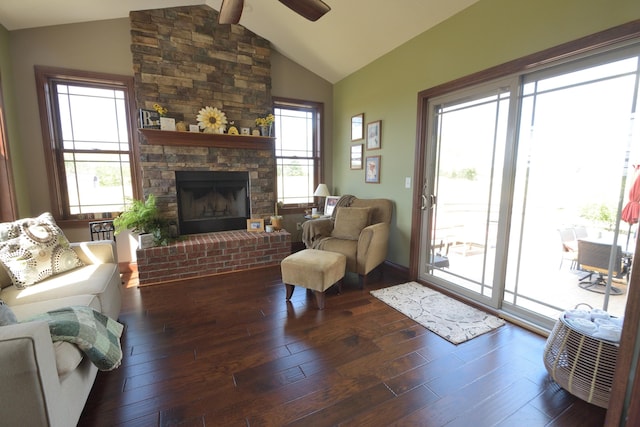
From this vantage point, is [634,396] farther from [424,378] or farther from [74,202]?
[74,202]

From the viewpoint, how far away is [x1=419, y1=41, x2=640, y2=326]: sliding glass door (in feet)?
5.96

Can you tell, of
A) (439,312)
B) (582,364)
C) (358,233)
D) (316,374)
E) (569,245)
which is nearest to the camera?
(582,364)

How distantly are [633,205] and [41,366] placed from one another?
308 cm

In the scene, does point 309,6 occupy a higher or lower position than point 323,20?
lower

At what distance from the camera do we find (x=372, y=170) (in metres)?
3.75

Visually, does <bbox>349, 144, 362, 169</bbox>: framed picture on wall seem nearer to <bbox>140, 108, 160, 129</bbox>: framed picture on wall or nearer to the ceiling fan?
the ceiling fan

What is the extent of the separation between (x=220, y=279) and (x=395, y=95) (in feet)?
9.94

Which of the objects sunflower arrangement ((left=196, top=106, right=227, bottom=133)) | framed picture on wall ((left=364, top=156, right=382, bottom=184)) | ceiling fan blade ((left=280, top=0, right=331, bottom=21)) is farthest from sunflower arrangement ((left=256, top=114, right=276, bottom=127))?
ceiling fan blade ((left=280, top=0, right=331, bottom=21))

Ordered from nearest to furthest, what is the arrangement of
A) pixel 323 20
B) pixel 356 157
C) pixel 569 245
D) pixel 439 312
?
1. pixel 569 245
2. pixel 439 312
3. pixel 323 20
4. pixel 356 157

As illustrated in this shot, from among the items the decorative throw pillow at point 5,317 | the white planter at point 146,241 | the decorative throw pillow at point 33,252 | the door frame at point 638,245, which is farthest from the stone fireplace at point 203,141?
the decorative throw pillow at point 5,317

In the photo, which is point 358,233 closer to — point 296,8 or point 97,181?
point 296,8

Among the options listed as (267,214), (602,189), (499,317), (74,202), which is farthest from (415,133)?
(74,202)

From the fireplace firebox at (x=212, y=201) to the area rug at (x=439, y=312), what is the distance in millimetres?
2333

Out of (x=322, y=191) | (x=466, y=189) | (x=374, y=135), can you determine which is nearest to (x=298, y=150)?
(x=322, y=191)
